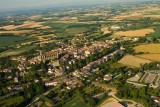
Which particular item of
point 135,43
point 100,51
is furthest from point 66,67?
point 135,43

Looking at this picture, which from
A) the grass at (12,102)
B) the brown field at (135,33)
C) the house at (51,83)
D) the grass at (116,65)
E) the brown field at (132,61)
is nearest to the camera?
the grass at (12,102)

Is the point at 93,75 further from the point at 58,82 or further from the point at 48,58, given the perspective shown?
the point at 48,58

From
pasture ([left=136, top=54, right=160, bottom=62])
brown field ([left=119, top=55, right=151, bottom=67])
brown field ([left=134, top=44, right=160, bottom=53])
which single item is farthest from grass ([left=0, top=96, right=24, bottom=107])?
brown field ([left=134, top=44, right=160, bottom=53])

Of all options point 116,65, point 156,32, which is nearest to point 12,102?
point 116,65

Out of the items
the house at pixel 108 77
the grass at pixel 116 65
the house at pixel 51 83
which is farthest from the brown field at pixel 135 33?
the house at pixel 51 83

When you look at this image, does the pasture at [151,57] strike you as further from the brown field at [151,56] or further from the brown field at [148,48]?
the brown field at [148,48]

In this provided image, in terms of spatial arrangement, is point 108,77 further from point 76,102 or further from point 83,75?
point 76,102
